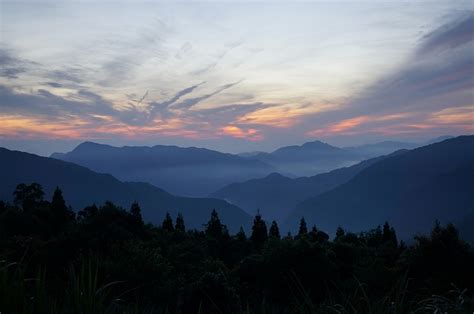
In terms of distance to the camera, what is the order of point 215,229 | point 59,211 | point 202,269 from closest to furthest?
1. point 202,269
2. point 59,211
3. point 215,229

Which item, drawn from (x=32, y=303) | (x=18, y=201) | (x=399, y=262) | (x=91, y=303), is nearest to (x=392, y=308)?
(x=91, y=303)

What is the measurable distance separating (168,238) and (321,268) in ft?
124

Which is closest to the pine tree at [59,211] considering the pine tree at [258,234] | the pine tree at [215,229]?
the pine tree at [215,229]

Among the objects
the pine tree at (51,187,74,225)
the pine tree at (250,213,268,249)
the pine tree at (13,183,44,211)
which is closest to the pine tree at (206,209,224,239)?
the pine tree at (250,213,268,249)

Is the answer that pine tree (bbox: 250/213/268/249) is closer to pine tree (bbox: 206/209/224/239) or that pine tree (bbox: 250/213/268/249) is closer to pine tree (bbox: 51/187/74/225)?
pine tree (bbox: 206/209/224/239)

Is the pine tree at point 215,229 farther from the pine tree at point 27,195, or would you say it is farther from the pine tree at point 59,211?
the pine tree at point 27,195

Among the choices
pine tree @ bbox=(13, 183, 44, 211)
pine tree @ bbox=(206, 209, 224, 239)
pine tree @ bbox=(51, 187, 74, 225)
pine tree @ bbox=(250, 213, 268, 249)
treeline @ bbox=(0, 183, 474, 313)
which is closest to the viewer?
treeline @ bbox=(0, 183, 474, 313)

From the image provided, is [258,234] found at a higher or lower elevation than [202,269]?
lower

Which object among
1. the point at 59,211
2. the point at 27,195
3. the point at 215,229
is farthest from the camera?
the point at 27,195

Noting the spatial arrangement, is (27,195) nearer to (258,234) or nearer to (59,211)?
(59,211)

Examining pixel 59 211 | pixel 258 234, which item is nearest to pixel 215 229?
pixel 258 234

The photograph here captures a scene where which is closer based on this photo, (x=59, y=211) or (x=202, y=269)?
(x=202, y=269)

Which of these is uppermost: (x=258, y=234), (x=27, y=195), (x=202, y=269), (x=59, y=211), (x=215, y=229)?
(x=27, y=195)

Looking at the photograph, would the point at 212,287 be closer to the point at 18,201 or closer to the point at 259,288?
the point at 259,288
